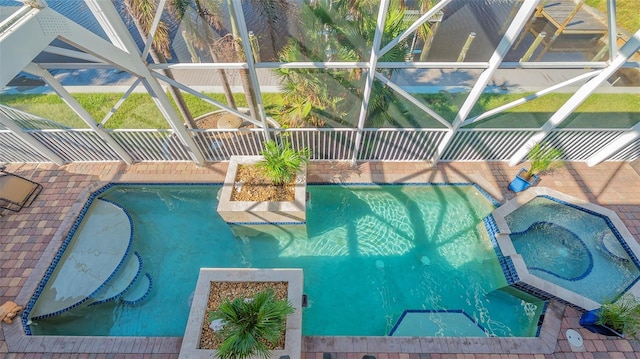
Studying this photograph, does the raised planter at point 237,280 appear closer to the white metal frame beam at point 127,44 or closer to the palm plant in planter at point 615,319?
the white metal frame beam at point 127,44

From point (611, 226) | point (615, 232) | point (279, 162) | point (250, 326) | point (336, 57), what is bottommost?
point (250, 326)

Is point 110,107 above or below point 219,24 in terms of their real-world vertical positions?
→ above

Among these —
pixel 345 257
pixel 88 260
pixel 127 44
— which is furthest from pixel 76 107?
pixel 345 257

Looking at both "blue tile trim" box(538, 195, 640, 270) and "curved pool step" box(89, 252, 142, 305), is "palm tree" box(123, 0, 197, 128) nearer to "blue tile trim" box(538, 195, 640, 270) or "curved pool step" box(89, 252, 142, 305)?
"curved pool step" box(89, 252, 142, 305)

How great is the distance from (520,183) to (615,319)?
10.4ft

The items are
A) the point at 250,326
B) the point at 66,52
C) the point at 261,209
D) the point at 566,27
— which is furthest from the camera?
the point at 566,27

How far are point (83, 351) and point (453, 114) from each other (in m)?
11.2

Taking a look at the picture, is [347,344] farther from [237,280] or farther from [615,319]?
[615,319]

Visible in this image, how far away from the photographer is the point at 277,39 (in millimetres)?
6695

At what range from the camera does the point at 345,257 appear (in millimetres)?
6648

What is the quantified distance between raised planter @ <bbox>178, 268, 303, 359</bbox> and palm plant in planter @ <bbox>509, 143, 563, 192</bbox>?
586 cm

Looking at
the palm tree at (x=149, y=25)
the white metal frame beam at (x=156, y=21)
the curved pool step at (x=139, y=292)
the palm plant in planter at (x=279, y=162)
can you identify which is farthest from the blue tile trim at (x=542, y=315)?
the palm tree at (x=149, y=25)

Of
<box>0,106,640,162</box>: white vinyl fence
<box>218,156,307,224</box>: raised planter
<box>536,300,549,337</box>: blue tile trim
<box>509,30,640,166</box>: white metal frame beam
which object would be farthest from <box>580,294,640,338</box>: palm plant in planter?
<box>218,156,307,224</box>: raised planter

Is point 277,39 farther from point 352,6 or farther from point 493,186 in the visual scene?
Result: point 493,186
